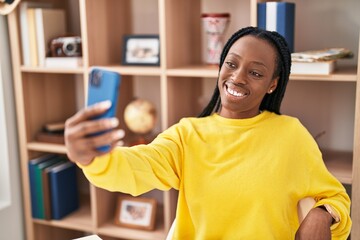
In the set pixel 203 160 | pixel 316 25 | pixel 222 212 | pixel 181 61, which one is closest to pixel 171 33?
pixel 181 61

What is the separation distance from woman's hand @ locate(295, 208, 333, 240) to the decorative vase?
3.00ft

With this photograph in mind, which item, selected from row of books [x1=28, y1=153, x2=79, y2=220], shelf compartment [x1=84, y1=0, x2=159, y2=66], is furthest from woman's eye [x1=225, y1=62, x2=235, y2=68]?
row of books [x1=28, y1=153, x2=79, y2=220]

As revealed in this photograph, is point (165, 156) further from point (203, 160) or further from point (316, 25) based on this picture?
point (316, 25)

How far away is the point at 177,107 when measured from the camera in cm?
219

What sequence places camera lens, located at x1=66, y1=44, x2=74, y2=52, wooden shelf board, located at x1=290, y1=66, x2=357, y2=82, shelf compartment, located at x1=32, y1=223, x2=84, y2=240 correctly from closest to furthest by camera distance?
wooden shelf board, located at x1=290, y1=66, x2=357, y2=82 → camera lens, located at x1=66, y1=44, x2=74, y2=52 → shelf compartment, located at x1=32, y1=223, x2=84, y2=240

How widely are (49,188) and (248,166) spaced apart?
128cm

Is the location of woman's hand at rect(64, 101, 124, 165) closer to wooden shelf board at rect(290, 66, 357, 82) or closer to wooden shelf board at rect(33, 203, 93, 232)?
wooden shelf board at rect(290, 66, 357, 82)

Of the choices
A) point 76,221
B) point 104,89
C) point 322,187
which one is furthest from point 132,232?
point 104,89

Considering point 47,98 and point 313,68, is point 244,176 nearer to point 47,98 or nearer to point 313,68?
point 313,68

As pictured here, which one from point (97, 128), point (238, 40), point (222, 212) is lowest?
point (222, 212)

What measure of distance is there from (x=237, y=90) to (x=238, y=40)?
0.52ft

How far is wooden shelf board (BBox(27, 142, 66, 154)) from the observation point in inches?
92.8

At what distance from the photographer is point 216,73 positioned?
1.96 meters

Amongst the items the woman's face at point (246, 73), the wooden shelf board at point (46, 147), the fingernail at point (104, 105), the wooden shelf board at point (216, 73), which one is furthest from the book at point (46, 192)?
the fingernail at point (104, 105)
